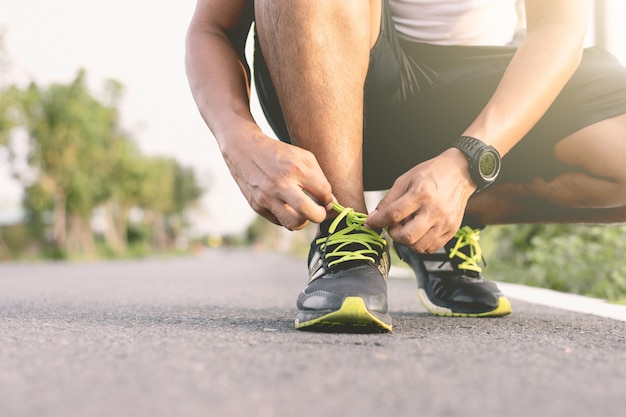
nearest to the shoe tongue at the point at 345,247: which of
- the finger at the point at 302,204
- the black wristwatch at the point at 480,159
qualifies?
the finger at the point at 302,204

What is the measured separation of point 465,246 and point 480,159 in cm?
76

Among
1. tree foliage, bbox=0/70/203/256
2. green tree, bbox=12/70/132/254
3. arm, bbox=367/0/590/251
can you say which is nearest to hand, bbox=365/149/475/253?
arm, bbox=367/0/590/251

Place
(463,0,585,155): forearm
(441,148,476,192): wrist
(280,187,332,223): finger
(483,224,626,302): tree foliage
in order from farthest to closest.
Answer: (483,224,626,302): tree foliage, (463,0,585,155): forearm, (441,148,476,192): wrist, (280,187,332,223): finger

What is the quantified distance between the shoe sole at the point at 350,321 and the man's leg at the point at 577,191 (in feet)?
2.62

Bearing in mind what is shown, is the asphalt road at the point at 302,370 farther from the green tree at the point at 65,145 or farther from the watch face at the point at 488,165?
the green tree at the point at 65,145

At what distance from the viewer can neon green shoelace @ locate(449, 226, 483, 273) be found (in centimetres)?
228

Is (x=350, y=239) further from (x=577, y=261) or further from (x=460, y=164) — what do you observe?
(x=577, y=261)

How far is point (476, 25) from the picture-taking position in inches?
89.1

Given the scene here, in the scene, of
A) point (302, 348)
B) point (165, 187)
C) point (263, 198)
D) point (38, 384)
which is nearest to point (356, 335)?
point (302, 348)

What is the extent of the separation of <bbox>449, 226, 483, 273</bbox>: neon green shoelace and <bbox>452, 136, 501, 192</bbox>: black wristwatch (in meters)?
0.66

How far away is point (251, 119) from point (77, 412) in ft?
3.42

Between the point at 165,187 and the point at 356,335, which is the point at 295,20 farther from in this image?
the point at 165,187

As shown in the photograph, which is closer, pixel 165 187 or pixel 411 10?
pixel 411 10

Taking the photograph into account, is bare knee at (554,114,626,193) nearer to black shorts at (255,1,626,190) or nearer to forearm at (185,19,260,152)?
black shorts at (255,1,626,190)
